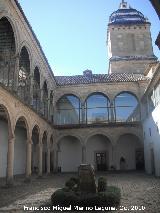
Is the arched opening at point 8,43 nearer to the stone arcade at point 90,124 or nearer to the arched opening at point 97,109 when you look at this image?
the stone arcade at point 90,124

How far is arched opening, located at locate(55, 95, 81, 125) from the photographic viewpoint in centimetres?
2650

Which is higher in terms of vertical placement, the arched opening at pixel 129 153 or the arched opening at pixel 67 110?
the arched opening at pixel 67 110

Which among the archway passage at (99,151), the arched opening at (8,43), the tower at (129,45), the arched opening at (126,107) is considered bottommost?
the archway passage at (99,151)

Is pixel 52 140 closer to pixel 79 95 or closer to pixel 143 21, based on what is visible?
pixel 79 95

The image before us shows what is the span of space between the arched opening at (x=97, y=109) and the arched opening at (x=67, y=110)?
0.96m

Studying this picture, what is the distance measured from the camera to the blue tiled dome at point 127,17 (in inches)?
1475

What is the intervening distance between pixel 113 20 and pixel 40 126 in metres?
24.2

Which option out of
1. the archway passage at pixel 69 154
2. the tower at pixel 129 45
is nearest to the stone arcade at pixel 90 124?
the archway passage at pixel 69 154

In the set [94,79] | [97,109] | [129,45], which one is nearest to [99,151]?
[97,109]

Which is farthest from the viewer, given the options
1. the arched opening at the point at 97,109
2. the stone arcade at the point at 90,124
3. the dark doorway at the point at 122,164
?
the arched opening at the point at 97,109

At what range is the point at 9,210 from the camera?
24.4ft

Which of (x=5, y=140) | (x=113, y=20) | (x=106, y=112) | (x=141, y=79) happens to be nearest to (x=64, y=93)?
(x=106, y=112)

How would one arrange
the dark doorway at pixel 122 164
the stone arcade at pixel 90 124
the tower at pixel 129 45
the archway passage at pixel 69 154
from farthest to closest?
1. the tower at pixel 129 45
2. the archway passage at pixel 69 154
3. the dark doorway at pixel 122 164
4. the stone arcade at pixel 90 124

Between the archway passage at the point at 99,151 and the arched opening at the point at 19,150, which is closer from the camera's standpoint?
the arched opening at the point at 19,150
